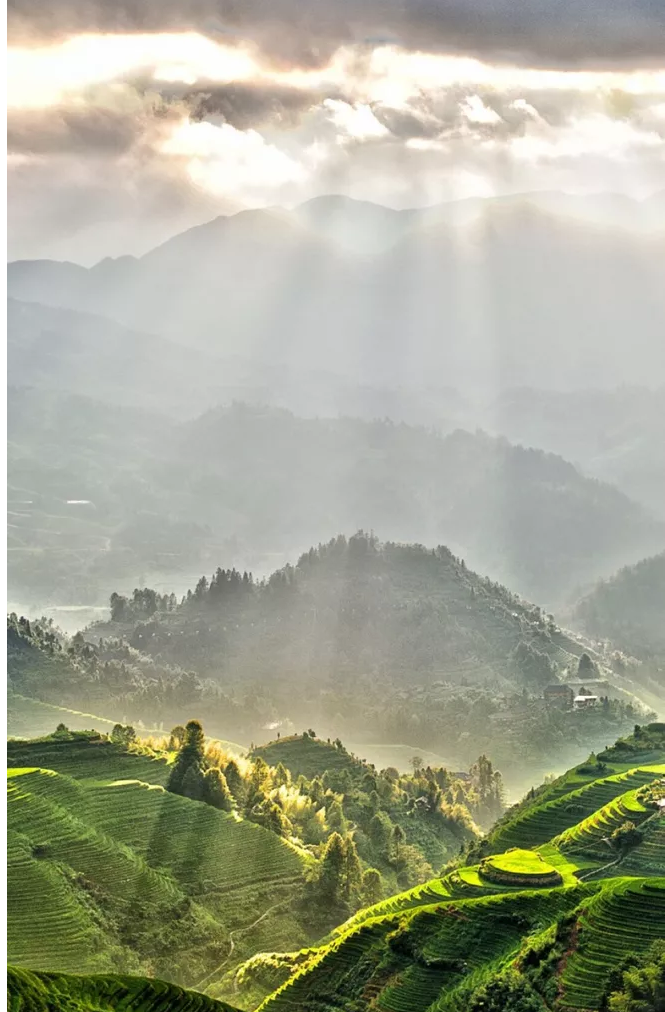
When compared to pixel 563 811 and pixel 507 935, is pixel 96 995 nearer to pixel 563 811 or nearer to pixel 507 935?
pixel 507 935

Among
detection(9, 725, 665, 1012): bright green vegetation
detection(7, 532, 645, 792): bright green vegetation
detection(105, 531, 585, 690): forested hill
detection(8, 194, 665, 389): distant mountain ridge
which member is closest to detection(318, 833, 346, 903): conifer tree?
detection(9, 725, 665, 1012): bright green vegetation

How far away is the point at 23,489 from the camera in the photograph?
511 centimetres

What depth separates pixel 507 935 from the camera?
428cm

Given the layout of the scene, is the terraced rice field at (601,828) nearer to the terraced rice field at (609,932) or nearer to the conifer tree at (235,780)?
the terraced rice field at (609,932)

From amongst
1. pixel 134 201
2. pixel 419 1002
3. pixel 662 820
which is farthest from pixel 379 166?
pixel 419 1002

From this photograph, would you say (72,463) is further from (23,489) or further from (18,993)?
(18,993)

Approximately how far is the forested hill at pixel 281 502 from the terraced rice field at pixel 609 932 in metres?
1.37

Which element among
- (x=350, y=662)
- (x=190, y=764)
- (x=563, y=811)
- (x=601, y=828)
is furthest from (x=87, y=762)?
(x=601, y=828)

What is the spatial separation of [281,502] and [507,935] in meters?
2.14

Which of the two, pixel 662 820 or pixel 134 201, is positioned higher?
pixel 134 201

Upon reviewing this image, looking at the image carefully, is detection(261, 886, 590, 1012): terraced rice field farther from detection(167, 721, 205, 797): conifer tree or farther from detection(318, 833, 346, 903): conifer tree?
detection(167, 721, 205, 797): conifer tree

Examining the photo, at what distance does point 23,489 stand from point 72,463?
0.26m

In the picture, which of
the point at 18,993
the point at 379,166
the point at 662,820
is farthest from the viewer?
the point at 379,166

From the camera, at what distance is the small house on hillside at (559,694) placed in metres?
4.99
